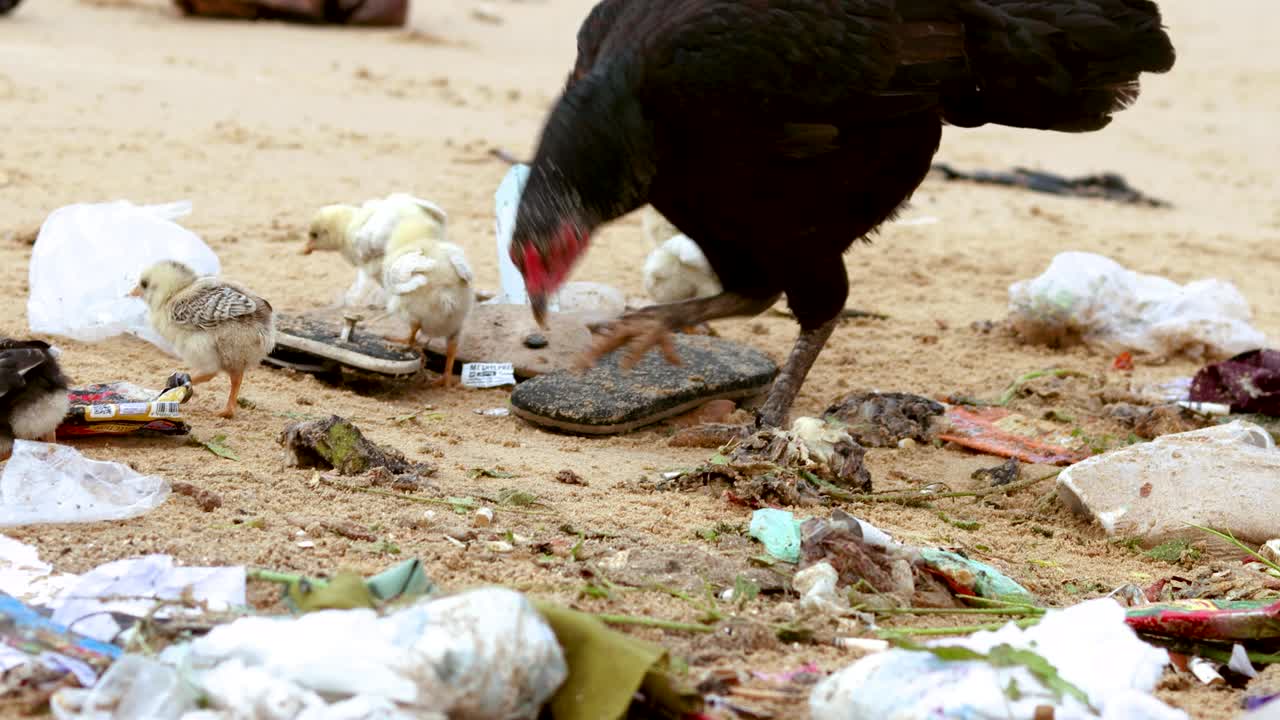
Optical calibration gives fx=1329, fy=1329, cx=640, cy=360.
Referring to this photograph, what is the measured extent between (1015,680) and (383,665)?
3.26 feet

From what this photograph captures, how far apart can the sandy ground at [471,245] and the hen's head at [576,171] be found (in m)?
0.64

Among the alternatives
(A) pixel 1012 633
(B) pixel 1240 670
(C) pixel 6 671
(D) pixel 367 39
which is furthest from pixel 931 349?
(D) pixel 367 39

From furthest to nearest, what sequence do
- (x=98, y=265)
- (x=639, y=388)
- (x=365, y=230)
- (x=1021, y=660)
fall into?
(x=365, y=230), (x=98, y=265), (x=639, y=388), (x=1021, y=660)

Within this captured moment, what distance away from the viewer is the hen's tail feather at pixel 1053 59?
415 centimetres

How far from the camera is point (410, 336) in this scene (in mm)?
4996

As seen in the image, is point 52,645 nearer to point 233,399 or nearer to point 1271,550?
point 233,399

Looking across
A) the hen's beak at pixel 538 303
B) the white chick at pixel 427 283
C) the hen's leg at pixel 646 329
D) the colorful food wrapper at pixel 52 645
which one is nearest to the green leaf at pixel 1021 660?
the colorful food wrapper at pixel 52 645

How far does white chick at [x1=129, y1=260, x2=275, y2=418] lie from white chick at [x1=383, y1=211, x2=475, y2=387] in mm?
638

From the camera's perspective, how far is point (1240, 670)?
Result: 275cm

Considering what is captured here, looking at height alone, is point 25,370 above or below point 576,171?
below

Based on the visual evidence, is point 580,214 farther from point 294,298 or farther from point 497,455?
point 294,298

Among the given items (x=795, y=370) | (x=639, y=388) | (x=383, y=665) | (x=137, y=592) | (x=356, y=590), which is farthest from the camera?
(x=639, y=388)

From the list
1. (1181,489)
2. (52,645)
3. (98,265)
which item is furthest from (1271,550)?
(98,265)

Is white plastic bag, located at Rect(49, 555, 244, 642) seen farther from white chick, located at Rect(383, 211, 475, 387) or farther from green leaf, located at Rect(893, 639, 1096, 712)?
white chick, located at Rect(383, 211, 475, 387)
